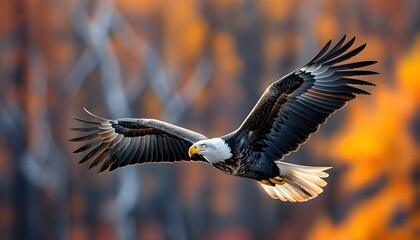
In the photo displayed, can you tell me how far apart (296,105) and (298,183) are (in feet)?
1.03

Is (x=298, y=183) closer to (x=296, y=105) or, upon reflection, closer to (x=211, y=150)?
(x=296, y=105)

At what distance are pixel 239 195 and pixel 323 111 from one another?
5.71 ft

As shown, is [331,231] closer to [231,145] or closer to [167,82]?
[167,82]

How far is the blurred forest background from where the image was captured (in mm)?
4539

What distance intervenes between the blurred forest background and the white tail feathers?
A: 1.35 meters

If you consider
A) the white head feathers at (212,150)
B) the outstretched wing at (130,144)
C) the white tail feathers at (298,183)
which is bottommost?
the white tail feathers at (298,183)

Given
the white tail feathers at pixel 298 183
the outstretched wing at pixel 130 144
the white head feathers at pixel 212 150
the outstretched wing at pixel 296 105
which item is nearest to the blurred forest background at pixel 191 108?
the outstretched wing at pixel 130 144

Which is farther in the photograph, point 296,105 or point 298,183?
point 298,183

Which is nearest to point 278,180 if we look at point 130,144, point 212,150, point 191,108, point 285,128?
point 285,128

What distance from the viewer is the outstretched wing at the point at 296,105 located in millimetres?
2904

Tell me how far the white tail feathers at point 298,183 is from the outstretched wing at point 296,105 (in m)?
0.15

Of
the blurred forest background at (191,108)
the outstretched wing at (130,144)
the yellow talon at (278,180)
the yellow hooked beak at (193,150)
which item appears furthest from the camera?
the blurred forest background at (191,108)

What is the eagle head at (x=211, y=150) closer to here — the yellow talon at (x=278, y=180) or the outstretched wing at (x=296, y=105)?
the outstretched wing at (x=296, y=105)

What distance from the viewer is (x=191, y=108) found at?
4.69 m
